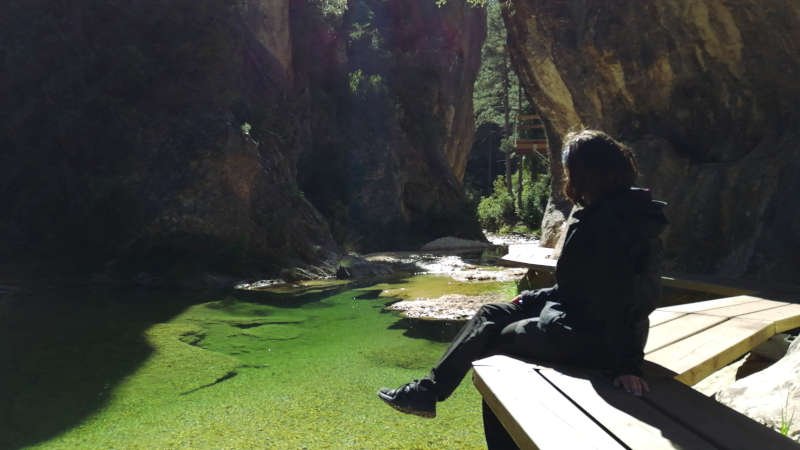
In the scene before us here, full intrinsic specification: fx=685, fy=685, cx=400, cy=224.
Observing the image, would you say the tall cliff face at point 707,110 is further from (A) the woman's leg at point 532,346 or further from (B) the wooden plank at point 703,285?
(A) the woman's leg at point 532,346

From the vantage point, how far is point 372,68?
28047 millimetres

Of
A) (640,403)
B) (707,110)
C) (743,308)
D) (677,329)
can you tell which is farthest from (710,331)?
(707,110)

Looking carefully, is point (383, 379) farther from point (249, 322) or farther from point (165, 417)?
point (249, 322)

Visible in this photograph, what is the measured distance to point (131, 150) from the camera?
14.7 metres

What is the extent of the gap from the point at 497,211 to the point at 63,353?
1268 inches

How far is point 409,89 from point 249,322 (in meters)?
22.0

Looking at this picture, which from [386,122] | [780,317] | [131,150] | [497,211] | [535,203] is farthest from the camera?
[497,211]

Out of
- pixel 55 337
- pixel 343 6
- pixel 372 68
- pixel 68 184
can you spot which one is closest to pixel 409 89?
pixel 372 68

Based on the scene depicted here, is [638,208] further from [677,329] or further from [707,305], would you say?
[707,305]

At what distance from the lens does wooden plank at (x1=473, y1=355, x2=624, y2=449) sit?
77.9 inches

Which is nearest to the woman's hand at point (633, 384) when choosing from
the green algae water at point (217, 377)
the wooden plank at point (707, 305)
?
the green algae water at point (217, 377)

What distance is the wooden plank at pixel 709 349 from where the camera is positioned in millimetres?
2766

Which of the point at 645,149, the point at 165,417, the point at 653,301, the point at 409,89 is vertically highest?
the point at 409,89

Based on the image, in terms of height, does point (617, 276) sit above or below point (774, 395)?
above
